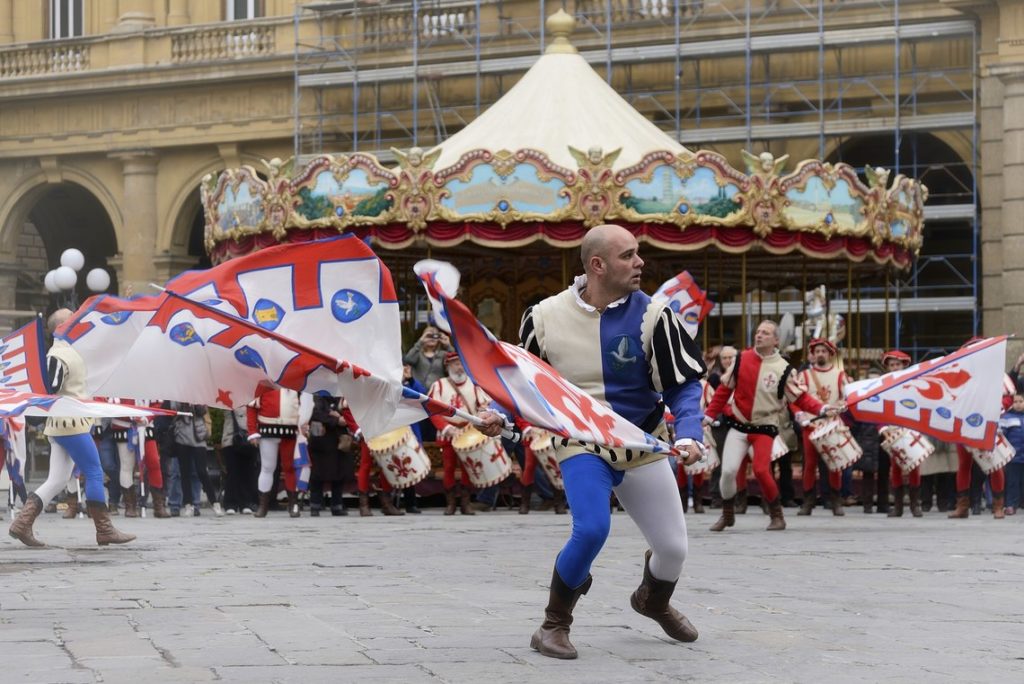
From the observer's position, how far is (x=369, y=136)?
116ft

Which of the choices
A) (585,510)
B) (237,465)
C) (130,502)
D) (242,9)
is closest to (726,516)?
(237,465)

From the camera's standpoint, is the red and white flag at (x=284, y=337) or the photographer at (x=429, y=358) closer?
the red and white flag at (x=284, y=337)

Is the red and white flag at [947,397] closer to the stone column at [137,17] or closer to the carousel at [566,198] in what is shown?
the carousel at [566,198]

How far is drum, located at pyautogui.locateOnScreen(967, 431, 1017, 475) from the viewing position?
61.4 feet

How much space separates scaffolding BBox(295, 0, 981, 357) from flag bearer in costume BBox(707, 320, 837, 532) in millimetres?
12505

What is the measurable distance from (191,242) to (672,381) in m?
31.2

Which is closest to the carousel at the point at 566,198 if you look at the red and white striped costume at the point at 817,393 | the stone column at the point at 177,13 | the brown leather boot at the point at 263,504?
the red and white striped costume at the point at 817,393

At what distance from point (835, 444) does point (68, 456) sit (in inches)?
312

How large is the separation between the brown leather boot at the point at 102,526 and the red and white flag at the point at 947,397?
5483 mm

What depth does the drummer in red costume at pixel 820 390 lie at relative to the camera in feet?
61.0

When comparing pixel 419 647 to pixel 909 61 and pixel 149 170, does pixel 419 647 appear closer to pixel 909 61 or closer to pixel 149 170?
pixel 909 61

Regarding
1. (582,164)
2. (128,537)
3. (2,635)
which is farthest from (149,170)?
(2,635)

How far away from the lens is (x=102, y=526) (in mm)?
13711

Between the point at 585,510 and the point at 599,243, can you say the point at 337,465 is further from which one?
the point at 585,510
